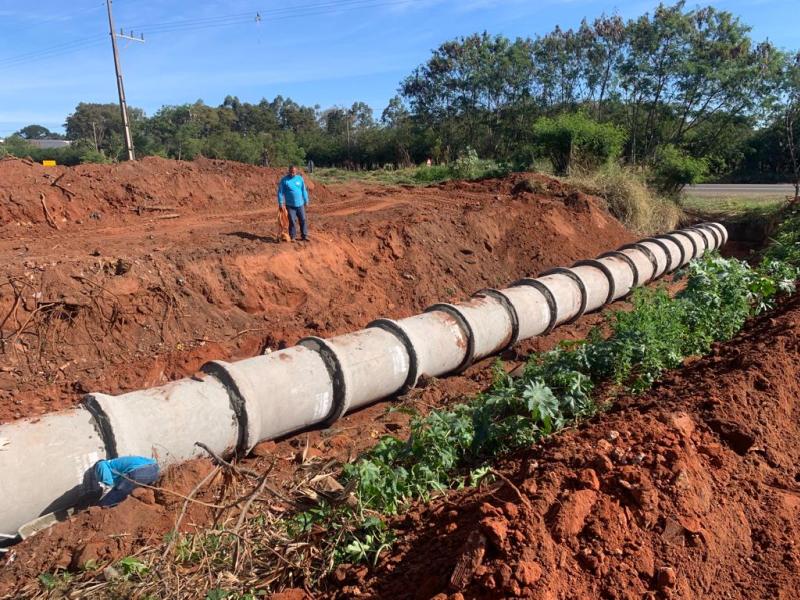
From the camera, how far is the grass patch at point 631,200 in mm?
17031

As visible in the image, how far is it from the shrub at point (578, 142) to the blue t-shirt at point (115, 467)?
17443 mm

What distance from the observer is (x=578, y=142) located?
773 inches

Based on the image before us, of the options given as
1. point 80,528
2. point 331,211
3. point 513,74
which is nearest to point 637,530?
point 80,528

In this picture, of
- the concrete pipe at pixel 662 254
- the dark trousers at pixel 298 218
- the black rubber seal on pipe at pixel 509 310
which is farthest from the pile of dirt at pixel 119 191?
the concrete pipe at pixel 662 254

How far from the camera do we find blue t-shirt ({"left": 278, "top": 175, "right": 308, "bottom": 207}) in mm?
10695

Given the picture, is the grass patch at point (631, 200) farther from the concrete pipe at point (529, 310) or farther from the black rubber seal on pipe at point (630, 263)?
the concrete pipe at point (529, 310)

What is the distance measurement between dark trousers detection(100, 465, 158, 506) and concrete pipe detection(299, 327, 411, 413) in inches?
78.2

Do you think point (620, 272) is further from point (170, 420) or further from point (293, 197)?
point (170, 420)

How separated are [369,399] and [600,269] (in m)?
5.55

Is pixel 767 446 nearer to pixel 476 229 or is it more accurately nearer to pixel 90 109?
pixel 476 229

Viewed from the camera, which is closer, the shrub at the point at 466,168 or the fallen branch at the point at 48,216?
the fallen branch at the point at 48,216

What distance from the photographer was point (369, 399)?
6.65 metres

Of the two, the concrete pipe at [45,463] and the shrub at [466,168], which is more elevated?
the shrub at [466,168]

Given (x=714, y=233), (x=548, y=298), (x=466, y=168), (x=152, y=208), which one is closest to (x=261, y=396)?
(x=548, y=298)
